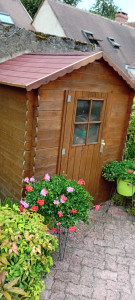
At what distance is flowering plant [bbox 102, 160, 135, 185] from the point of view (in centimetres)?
440

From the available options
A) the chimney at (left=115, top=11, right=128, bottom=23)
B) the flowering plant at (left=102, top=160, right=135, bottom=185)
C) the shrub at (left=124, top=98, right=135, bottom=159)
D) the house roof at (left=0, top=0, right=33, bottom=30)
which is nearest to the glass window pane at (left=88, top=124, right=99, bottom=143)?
the flowering plant at (left=102, top=160, right=135, bottom=185)

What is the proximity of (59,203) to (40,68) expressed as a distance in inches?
75.9

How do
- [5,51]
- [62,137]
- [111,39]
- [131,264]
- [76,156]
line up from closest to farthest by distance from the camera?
[131,264]
[62,137]
[76,156]
[5,51]
[111,39]

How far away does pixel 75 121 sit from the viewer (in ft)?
12.9

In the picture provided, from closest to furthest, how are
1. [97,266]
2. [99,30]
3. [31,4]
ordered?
[97,266], [99,30], [31,4]

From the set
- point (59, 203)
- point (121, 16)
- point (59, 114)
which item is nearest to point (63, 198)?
point (59, 203)

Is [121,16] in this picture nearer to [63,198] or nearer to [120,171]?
[120,171]

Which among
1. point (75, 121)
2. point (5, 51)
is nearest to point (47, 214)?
point (75, 121)

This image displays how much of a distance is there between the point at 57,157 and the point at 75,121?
2.17 feet

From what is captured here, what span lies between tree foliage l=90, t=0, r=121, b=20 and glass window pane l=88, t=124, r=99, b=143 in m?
37.9

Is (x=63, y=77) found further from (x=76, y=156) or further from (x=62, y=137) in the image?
(x=76, y=156)

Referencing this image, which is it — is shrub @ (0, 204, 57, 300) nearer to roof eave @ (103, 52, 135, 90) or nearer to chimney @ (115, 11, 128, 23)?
roof eave @ (103, 52, 135, 90)

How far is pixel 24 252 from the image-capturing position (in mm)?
2309

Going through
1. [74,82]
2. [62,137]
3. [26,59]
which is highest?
[26,59]
